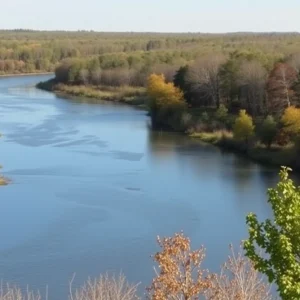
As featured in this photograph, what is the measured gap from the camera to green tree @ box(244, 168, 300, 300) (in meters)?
2.64

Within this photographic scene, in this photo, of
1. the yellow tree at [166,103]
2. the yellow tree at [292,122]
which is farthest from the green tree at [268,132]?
the yellow tree at [166,103]

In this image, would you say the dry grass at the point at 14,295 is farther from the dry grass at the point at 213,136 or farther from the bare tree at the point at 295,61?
the bare tree at the point at 295,61

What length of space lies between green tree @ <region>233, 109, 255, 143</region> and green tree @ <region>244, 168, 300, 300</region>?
36.2 ft

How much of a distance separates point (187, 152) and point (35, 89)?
48.9ft

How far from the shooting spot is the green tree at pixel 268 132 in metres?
13.2

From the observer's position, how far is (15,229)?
838 cm

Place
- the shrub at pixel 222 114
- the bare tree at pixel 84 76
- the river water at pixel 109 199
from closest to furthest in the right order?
the river water at pixel 109 199
the shrub at pixel 222 114
the bare tree at pixel 84 76

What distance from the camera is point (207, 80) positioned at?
1778 centimetres

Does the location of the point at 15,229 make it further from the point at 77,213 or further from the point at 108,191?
the point at 108,191

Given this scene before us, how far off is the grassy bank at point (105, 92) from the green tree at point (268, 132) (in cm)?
879

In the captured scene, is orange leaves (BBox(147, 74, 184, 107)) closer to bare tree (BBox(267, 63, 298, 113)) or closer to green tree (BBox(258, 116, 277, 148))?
bare tree (BBox(267, 63, 298, 113))

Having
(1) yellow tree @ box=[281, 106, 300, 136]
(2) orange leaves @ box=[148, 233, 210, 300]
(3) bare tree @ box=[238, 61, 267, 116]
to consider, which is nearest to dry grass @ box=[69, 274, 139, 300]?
(2) orange leaves @ box=[148, 233, 210, 300]

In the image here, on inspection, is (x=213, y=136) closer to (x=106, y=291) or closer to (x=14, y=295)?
(x=14, y=295)

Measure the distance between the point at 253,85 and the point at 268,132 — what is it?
2.90 metres
